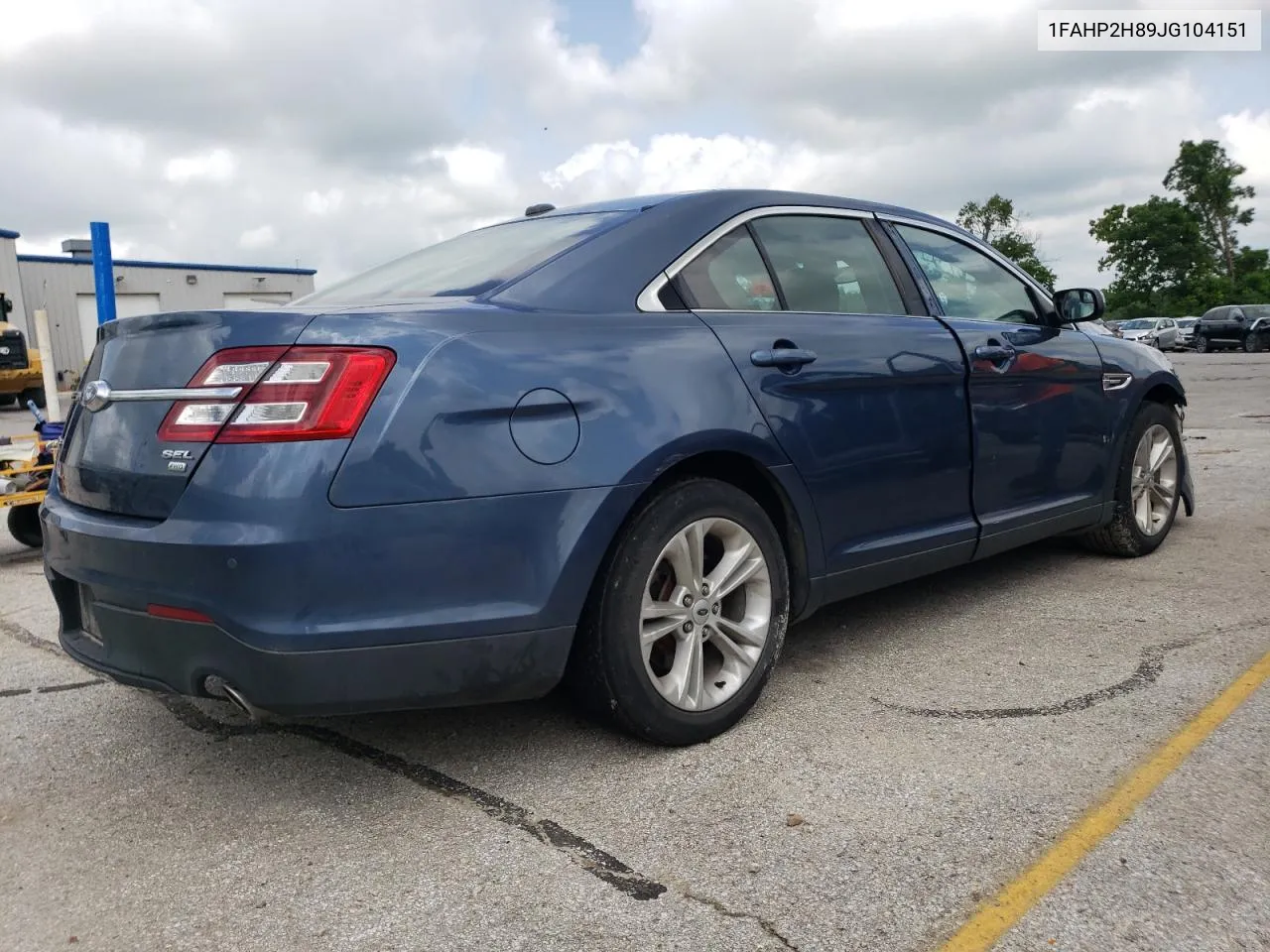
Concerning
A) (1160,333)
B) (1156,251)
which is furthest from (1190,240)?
(1160,333)

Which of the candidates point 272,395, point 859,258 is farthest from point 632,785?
point 859,258

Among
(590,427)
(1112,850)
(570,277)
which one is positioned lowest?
(1112,850)

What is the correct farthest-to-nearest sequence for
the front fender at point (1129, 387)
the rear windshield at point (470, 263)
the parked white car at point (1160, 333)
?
1. the parked white car at point (1160, 333)
2. the front fender at point (1129, 387)
3. the rear windshield at point (470, 263)

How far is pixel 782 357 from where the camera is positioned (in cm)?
313

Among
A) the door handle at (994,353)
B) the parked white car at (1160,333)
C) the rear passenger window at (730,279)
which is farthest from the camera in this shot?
the parked white car at (1160,333)

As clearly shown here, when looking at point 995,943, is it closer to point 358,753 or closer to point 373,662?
Result: point 373,662

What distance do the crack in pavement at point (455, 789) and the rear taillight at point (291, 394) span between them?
0.99 metres

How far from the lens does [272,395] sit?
2383 millimetres

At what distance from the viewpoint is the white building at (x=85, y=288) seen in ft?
114

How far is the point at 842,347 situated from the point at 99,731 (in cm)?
257

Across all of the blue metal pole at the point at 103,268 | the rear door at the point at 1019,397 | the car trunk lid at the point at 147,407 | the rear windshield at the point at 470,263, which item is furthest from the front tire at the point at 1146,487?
the blue metal pole at the point at 103,268

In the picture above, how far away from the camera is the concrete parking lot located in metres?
2.10

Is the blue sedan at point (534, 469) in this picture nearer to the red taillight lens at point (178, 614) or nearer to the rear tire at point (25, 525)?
the red taillight lens at point (178, 614)

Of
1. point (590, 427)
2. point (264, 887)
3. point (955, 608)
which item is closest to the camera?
point (264, 887)
